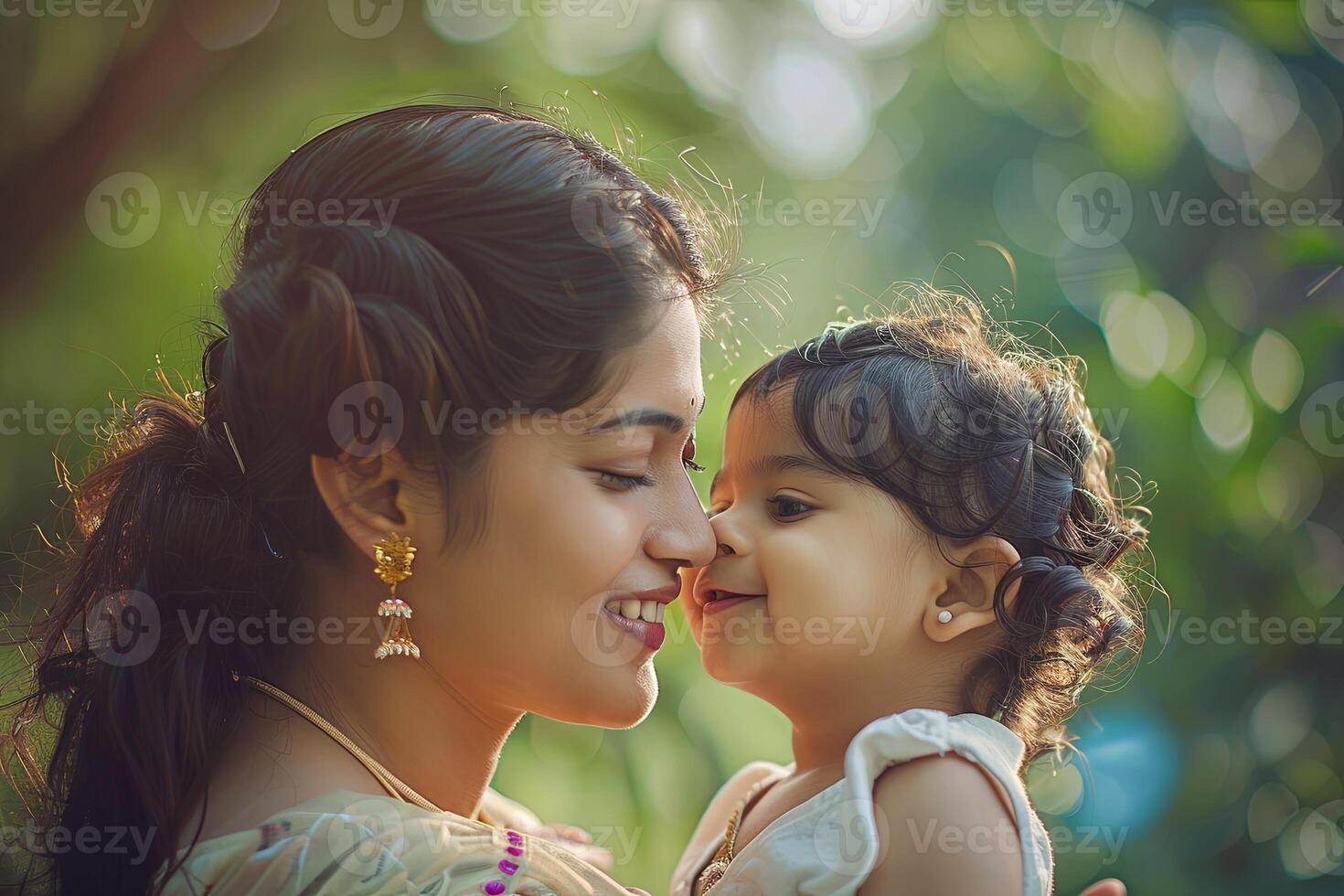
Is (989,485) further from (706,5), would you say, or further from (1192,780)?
(706,5)

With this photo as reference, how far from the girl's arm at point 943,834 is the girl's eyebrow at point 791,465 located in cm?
47

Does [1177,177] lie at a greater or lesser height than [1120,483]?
greater

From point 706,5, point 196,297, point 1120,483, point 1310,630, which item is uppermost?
point 706,5

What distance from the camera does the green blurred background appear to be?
2.76 meters

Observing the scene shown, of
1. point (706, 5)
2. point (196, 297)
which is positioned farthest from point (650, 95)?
point (196, 297)

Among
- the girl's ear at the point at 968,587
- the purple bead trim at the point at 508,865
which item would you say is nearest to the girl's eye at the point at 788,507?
the girl's ear at the point at 968,587

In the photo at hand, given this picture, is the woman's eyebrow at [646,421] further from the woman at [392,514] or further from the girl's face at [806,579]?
the girl's face at [806,579]

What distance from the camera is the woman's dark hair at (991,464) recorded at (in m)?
1.85

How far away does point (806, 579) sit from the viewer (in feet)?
5.93

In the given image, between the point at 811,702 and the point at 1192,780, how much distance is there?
1676mm

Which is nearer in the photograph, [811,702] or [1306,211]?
[811,702]

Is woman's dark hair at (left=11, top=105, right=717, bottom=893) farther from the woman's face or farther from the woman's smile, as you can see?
the woman's smile

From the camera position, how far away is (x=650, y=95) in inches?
132

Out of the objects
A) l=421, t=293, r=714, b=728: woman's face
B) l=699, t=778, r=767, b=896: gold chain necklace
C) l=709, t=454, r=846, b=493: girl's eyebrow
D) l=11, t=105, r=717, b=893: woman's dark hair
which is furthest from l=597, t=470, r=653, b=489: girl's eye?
l=699, t=778, r=767, b=896: gold chain necklace
